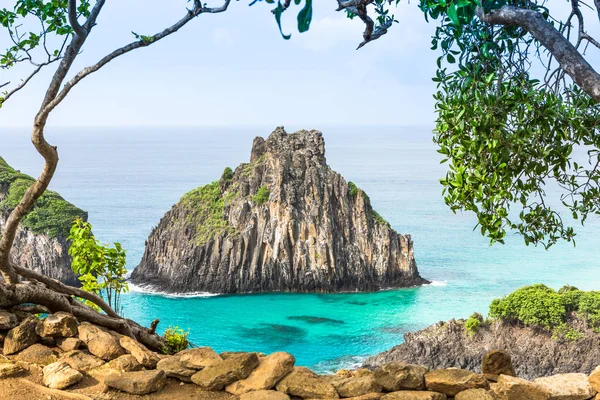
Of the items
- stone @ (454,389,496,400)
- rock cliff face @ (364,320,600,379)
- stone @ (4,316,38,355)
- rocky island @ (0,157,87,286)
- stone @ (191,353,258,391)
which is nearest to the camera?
stone @ (454,389,496,400)

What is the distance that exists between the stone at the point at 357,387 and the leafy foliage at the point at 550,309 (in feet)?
125

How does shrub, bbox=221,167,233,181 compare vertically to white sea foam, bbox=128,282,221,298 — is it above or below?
above

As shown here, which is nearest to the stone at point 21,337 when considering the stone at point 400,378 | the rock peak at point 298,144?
the stone at point 400,378

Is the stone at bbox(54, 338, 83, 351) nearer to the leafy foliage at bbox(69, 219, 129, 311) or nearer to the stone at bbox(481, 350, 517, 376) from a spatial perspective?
the stone at bbox(481, 350, 517, 376)

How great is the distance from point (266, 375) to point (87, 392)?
1887mm

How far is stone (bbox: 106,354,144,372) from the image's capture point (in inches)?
299

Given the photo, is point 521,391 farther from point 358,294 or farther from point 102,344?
point 358,294

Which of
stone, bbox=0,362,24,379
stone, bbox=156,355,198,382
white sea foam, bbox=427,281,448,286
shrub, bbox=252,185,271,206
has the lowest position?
white sea foam, bbox=427,281,448,286

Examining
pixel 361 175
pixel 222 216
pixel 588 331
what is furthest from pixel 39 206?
pixel 361 175

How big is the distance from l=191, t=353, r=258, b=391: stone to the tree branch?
167 inches

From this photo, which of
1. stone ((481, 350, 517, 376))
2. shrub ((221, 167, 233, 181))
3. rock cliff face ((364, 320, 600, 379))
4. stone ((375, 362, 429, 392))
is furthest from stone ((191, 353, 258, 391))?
shrub ((221, 167, 233, 181))

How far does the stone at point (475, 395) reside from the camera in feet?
21.3

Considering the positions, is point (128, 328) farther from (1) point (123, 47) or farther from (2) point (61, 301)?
(1) point (123, 47)

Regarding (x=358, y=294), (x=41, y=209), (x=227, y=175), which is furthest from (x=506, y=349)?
(x=41, y=209)
